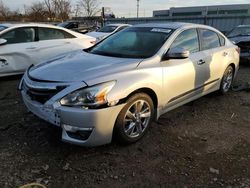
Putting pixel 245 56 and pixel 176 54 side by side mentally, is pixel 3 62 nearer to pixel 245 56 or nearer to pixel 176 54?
pixel 176 54

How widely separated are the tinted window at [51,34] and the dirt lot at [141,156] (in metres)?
3.01

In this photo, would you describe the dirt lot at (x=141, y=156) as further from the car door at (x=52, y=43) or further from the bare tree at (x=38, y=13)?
the bare tree at (x=38, y=13)

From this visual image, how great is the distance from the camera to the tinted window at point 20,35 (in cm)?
678

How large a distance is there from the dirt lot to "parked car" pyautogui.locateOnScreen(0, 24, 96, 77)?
225 cm

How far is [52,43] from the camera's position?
739cm

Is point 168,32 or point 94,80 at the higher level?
point 168,32

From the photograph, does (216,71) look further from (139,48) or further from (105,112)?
(105,112)

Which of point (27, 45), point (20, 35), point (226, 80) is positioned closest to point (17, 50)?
point (27, 45)

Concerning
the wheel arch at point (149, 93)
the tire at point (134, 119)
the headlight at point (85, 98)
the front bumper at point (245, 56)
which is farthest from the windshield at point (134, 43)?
the front bumper at point (245, 56)

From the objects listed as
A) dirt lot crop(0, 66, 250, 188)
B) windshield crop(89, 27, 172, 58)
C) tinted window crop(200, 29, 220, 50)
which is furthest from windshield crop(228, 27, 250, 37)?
windshield crop(89, 27, 172, 58)

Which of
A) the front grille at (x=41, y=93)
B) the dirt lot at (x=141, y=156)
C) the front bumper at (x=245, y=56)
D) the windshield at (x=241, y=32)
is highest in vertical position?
the windshield at (x=241, y=32)

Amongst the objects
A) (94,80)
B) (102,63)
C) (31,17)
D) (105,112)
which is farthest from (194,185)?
(31,17)

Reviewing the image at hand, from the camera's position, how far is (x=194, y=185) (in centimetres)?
302

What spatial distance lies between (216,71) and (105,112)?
9.47 feet
